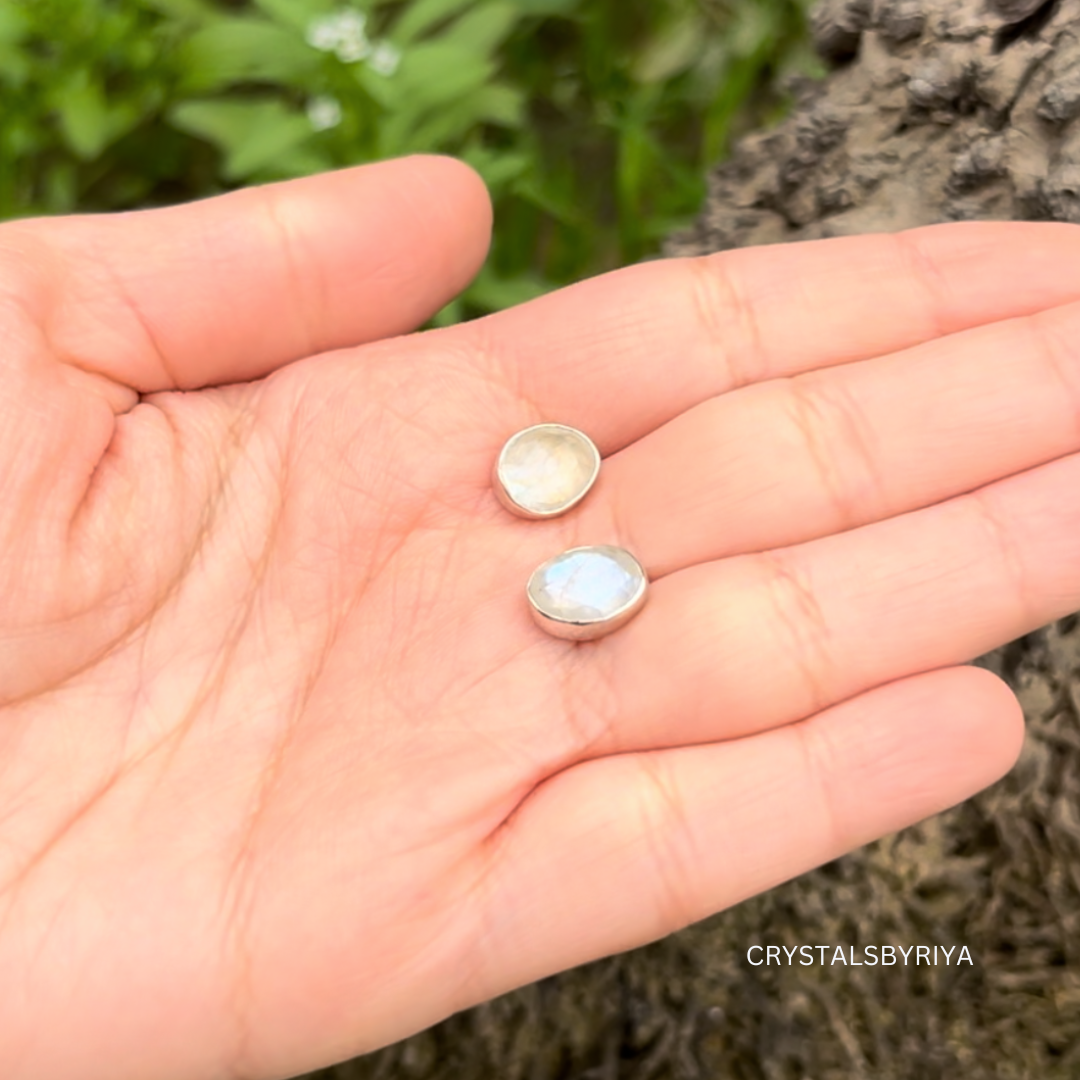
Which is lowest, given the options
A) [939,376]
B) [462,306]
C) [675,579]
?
[462,306]

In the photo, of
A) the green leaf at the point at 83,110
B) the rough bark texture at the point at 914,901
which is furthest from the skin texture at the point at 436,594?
the green leaf at the point at 83,110

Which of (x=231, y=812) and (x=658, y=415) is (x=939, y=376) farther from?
(x=231, y=812)

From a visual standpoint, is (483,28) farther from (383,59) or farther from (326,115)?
(326,115)

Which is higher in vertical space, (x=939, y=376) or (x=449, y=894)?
(x=939, y=376)

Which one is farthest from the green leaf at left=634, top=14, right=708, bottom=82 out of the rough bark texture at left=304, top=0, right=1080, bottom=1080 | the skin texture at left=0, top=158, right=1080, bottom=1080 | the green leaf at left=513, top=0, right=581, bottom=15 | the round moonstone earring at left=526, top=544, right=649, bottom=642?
the round moonstone earring at left=526, top=544, right=649, bottom=642

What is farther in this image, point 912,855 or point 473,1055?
point 473,1055

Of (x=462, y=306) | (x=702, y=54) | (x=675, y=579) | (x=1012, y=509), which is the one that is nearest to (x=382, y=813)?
(x=675, y=579)

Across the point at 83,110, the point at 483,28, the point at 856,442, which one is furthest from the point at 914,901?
the point at 83,110
